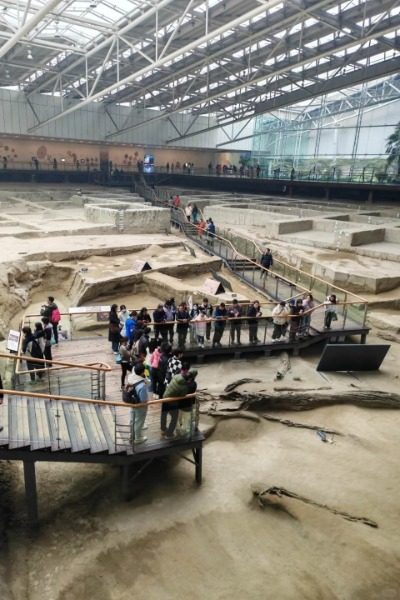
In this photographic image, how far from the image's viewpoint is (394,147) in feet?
102

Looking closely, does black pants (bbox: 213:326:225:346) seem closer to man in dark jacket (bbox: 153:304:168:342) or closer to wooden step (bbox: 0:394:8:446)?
man in dark jacket (bbox: 153:304:168:342)

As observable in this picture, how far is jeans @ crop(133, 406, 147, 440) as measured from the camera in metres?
6.43

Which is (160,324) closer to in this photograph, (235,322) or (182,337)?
(182,337)

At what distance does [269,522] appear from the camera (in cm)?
634

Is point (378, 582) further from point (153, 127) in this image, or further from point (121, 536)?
point (153, 127)

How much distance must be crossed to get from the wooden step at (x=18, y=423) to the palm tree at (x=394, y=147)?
2914cm

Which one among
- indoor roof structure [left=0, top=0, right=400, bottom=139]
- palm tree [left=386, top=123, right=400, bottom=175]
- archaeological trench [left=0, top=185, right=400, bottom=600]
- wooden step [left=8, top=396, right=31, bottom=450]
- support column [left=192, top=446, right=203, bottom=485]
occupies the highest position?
indoor roof structure [left=0, top=0, right=400, bottom=139]

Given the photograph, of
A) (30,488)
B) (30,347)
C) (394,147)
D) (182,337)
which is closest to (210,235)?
(182,337)

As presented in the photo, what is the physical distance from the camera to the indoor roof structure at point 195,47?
19.7 meters

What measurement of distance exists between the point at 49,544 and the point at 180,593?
1.93 meters

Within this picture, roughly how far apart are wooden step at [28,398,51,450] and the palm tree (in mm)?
28919

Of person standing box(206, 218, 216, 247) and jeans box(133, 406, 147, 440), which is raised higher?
person standing box(206, 218, 216, 247)

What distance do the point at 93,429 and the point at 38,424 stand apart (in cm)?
84

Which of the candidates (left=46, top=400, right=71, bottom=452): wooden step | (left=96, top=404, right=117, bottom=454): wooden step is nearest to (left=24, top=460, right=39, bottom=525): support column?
(left=46, top=400, right=71, bottom=452): wooden step
